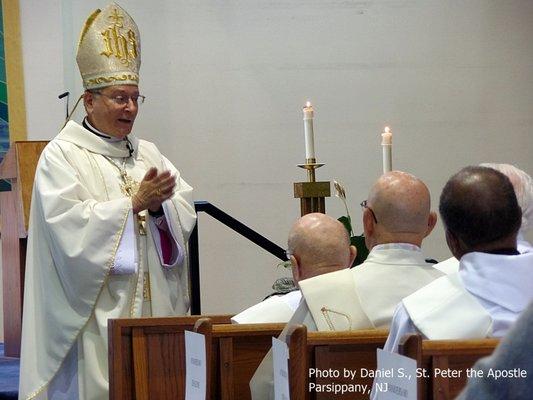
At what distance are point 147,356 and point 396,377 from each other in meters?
1.51

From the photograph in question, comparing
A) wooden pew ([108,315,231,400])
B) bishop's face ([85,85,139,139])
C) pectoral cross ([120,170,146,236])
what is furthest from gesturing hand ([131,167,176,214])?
wooden pew ([108,315,231,400])

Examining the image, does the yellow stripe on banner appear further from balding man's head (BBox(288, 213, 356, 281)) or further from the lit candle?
balding man's head (BBox(288, 213, 356, 281))

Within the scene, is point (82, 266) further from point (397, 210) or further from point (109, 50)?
point (397, 210)

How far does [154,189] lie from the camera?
432cm

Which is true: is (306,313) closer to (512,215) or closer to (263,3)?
(512,215)

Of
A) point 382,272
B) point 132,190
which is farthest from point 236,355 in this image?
point 132,190

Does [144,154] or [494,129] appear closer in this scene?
[144,154]

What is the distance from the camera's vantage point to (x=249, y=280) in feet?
25.7

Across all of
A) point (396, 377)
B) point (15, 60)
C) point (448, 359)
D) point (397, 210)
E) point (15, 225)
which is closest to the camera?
point (396, 377)

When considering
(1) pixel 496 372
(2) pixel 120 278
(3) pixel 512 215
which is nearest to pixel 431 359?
(3) pixel 512 215

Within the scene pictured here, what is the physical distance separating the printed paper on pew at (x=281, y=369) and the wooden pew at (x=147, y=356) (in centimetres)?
80

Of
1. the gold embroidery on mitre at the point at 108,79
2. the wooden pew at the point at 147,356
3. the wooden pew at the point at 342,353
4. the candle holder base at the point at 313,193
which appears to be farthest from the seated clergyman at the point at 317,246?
the gold embroidery on mitre at the point at 108,79

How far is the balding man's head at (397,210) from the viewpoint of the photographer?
3.00 meters

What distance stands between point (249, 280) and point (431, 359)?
5719mm
